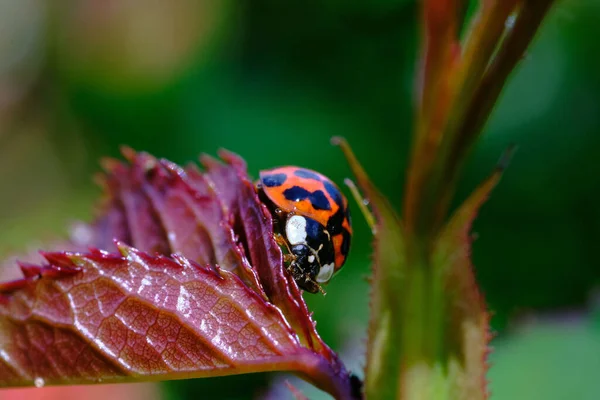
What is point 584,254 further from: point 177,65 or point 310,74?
point 177,65

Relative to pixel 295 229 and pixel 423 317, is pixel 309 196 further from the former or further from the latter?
pixel 423 317

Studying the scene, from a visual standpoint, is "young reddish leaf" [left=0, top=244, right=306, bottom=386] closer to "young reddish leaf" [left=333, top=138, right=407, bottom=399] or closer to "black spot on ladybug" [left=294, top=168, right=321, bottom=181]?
"young reddish leaf" [left=333, top=138, right=407, bottom=399]

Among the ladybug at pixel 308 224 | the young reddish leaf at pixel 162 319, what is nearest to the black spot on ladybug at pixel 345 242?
the ladybug at pixel 308 224

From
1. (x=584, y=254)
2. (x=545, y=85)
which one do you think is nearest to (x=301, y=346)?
(x=584, y=254)

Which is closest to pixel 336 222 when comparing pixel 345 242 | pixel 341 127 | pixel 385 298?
pixel 345 242

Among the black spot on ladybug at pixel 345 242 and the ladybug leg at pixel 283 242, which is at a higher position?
the ladybug leg at pixel 283 242

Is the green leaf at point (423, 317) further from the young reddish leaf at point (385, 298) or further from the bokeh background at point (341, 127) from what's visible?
the bokeh background at point (341, 127)
